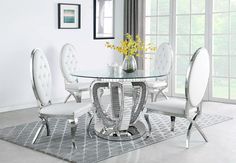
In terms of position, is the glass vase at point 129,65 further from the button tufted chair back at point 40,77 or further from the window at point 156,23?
the window at point 156,23

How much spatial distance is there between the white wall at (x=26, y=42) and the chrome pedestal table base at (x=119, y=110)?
221 centimetres

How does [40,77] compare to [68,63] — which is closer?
[40,77]

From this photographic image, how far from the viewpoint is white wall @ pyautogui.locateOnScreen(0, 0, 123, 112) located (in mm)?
6617

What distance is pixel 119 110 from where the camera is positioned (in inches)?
197

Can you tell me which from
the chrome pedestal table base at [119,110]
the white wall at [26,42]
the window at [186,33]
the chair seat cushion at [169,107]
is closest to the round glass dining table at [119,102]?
the chrome pedestal table base at [119,110]

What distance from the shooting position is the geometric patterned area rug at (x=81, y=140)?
14.3ft

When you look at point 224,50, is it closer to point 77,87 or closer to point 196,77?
point 77,87

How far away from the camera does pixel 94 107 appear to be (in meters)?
5.04

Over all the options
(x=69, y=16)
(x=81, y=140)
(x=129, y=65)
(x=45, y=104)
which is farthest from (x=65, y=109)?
(x=69, y=16)

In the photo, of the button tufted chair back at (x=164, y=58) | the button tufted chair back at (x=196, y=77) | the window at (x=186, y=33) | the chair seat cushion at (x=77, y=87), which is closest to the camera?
the button tufted chair back at (x=196, y=77)

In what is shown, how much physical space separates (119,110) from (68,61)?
244 cm

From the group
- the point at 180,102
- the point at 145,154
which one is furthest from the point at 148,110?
the point at 145,154

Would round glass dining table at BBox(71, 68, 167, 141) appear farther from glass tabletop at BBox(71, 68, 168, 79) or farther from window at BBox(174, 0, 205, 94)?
window at BBox(174, 0, 205, 94)

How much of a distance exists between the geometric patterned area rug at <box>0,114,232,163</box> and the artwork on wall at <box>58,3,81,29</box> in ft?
7.13
